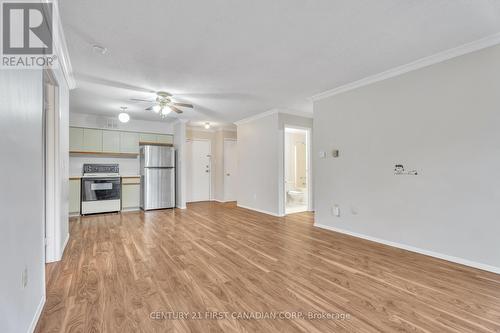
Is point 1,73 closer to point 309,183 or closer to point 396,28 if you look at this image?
point 396,28

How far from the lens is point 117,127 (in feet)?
19.7

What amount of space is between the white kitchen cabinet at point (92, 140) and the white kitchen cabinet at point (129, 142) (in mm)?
474

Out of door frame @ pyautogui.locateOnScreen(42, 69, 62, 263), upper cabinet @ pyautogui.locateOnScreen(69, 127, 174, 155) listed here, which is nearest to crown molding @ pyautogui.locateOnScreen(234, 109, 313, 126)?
upper cabinet @ pyautogui.locateOnScreen(69, 127, 174, 155)

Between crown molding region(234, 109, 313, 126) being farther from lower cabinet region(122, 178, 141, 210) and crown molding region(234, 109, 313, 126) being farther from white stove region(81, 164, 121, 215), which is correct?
white stove region(81, 164, 121, 215)

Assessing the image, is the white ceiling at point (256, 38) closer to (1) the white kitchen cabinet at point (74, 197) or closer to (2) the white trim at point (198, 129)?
(1) the white kitchen cabinet at point (74, 197)

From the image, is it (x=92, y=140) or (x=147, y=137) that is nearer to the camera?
(x=92, y=140)

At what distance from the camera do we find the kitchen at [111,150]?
212 inches

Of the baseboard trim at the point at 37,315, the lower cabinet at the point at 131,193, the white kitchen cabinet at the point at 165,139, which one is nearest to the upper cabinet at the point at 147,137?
the white kitchen cabinet at the point at 165,139

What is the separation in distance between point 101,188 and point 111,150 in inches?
39.4

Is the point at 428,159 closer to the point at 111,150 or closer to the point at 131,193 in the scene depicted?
the point at 131,193

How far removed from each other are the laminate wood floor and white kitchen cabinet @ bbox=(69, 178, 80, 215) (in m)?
2.09

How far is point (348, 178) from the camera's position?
379 centimetres

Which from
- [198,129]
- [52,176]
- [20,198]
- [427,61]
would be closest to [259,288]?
[20,198]

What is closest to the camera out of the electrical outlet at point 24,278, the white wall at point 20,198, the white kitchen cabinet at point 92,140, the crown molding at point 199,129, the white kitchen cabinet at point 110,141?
the white wall at point 20,198
